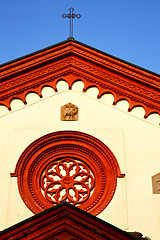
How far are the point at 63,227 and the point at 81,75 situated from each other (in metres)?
5.67

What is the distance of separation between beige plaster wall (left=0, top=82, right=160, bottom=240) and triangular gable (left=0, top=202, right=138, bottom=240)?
1.88 m

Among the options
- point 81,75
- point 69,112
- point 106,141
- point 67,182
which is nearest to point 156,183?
point 106,141

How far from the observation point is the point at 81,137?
44.2 feet

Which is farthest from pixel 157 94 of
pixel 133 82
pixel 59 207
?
pixel 59 207

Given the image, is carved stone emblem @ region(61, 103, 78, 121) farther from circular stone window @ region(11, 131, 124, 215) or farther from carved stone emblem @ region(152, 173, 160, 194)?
carved stone emblem @ region(152, 173, 160, 194)

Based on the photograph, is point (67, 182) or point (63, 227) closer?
point (63, 227)

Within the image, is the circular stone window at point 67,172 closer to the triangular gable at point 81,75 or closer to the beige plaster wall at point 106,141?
the beige plaster wall at point 106,141

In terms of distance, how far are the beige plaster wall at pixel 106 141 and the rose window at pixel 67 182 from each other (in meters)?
0.88

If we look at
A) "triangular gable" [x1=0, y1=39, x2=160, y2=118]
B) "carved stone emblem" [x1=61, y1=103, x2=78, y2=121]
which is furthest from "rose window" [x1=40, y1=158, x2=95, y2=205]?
"triangular gable" [x1=0, y1=39, x2=160, y2=118]

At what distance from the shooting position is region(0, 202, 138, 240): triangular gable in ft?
33.9

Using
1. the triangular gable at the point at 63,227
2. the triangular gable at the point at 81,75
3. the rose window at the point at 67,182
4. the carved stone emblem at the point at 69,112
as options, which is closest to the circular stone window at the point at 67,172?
the rose window at the point at 67,182

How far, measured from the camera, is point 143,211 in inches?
489

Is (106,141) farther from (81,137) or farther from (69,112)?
(69,112)

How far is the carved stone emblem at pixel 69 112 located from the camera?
13.7 meters
